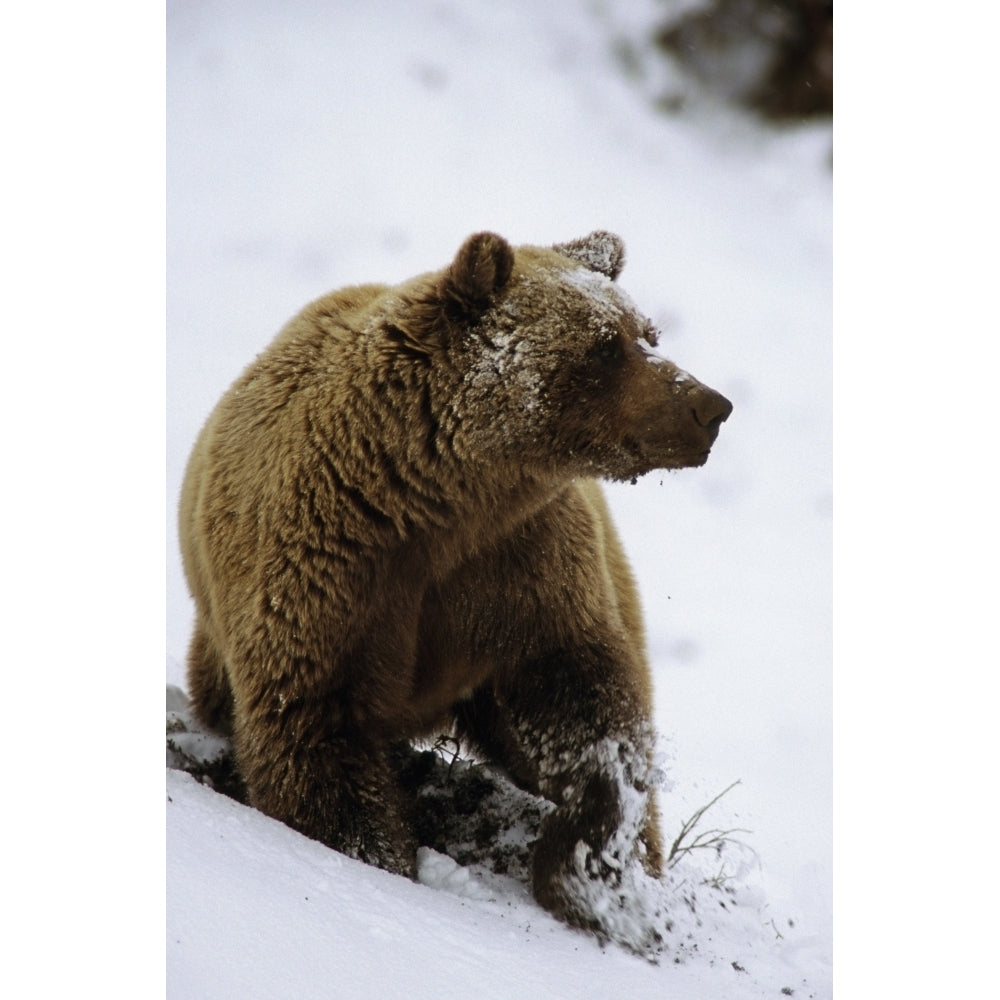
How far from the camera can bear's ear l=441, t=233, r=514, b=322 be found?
11.0ft

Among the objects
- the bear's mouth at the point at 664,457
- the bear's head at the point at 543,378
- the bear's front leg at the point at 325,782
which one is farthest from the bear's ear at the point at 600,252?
the bear's front leg at the point at 325,782

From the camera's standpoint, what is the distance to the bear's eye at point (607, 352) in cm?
344

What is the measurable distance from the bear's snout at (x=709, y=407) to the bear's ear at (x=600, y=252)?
0.59 m

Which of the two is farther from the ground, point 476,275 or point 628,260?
point 628,260

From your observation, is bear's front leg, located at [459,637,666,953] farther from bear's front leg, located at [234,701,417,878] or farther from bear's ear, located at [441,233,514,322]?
bear's ear, located at [441,233,514,322]

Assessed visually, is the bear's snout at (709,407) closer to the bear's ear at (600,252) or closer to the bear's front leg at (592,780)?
the bear's ear at (600,252)

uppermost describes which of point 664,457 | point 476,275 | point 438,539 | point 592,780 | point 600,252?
point 600,252

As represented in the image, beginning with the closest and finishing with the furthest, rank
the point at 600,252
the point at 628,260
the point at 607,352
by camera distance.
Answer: the point at 607,352 → the point at 600,252 → the point at 628,260

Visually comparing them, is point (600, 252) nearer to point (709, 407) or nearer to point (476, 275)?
point (476, 275)

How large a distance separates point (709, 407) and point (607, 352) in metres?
0.31

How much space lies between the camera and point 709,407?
3326mm

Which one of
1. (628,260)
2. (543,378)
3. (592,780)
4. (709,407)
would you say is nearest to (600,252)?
(628,260)

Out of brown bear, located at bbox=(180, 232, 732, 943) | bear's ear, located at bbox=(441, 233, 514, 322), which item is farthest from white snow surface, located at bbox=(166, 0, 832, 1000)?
bear's ear, located at bbox=(441, 233, 514, 322)

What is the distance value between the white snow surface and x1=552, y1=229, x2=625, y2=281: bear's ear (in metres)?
0.09
